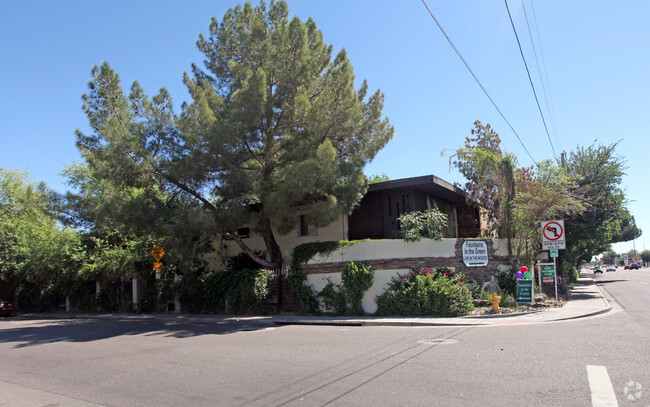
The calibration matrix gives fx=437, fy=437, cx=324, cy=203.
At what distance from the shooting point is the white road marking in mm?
5102

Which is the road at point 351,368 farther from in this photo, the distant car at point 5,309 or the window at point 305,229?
the distant car at point 5,309

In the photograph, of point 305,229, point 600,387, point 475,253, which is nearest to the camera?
point 600,387

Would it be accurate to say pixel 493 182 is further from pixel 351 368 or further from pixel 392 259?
pixel 351 368

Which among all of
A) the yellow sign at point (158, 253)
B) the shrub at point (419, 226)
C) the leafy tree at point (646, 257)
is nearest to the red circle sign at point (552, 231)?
the shrub at point (419, 226)

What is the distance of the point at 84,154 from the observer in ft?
59.1

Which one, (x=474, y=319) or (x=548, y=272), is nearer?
(x=474, y=319)

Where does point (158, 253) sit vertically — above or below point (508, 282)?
above

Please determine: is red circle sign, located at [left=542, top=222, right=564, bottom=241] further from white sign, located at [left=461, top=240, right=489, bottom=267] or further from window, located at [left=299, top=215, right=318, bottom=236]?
window, located at [left=299, top=215, right=318, bottom=236]

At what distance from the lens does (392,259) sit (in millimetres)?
16562

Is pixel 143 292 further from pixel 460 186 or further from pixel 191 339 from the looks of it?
pixel 460 186

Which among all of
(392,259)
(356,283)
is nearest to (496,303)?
(392,259)

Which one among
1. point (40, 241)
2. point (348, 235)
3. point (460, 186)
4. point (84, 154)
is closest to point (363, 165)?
point (348, 235)

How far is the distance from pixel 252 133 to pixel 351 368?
11483 mm

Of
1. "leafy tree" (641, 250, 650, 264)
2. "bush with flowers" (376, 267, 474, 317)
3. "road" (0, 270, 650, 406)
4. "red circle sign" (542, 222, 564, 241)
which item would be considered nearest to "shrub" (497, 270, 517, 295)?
"red circle sign" (542, 222, 564, 241)
